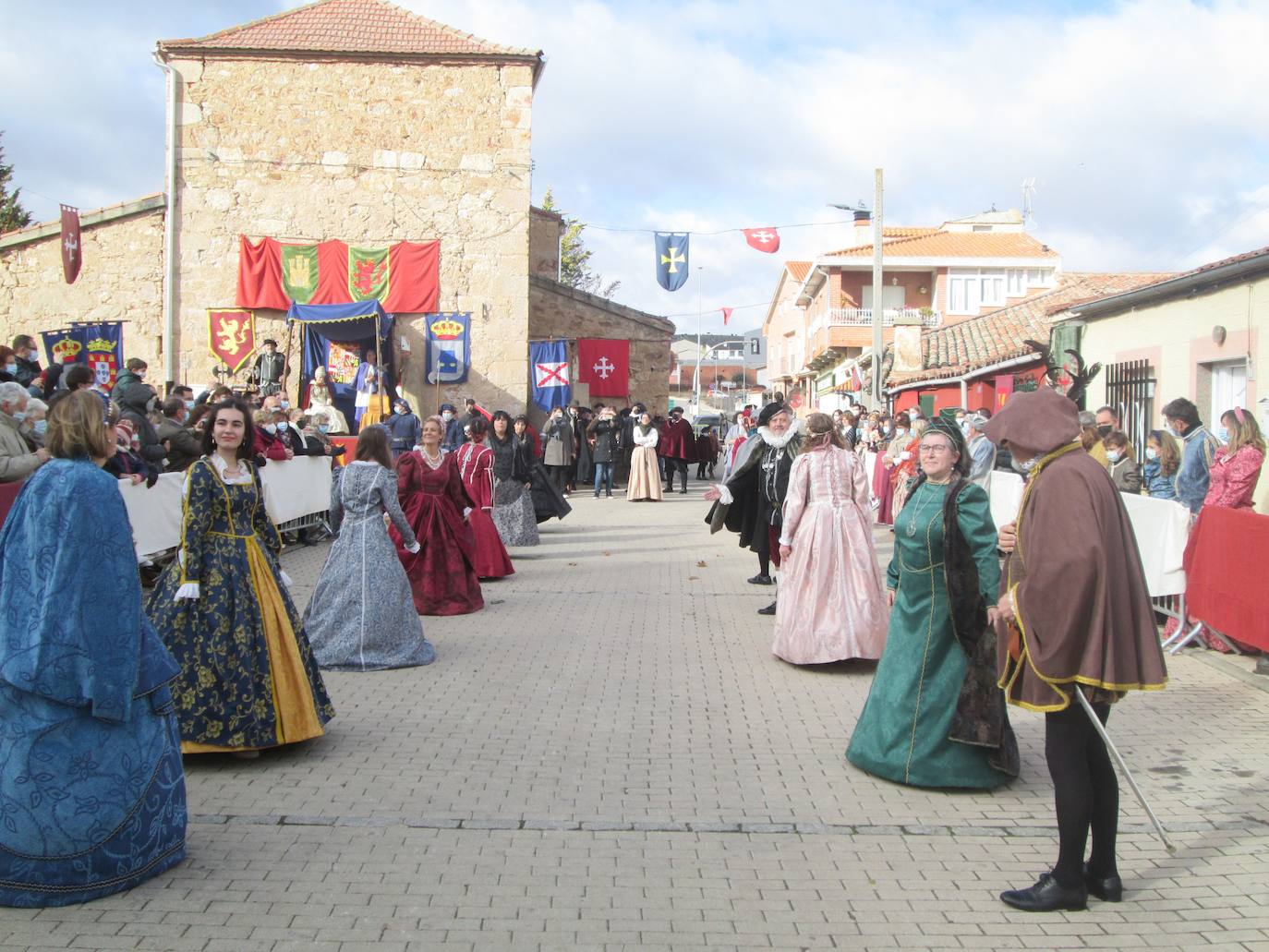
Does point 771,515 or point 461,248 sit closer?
point 771,515

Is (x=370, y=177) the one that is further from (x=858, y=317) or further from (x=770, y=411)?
(x=858, y=317)

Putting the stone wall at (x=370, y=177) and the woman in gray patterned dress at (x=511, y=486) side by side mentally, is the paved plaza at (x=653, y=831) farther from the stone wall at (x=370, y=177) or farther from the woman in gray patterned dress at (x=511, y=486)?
the stone wall at (x=370, y=177)

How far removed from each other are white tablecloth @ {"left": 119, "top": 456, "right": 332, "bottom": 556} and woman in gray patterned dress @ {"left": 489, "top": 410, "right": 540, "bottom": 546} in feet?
8.26

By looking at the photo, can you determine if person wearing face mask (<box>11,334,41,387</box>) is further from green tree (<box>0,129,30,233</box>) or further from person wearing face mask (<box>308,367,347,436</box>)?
green tree (<box>0,129,30,233</box>)

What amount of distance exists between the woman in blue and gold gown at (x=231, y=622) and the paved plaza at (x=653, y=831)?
25 cm

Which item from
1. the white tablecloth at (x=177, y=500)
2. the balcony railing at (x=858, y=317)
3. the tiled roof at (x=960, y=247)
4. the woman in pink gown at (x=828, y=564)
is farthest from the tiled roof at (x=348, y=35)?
the tiled roof at (x=960, y=247)

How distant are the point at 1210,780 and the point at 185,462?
9.70 metres

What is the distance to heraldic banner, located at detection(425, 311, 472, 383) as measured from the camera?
75.7 feet

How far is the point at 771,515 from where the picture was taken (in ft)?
32.9

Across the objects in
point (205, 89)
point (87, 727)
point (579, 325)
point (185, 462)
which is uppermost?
point (205, 89)

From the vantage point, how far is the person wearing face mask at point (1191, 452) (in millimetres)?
9234

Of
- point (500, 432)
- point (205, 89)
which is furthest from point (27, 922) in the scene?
point (205, 89)

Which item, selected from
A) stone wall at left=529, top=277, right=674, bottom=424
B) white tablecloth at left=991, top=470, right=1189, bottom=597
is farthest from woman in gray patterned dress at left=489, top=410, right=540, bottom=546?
stone wall at left=529, top=277, right=674, bottom=424

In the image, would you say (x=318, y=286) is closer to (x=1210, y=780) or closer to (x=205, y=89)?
(x=205, y=89)
